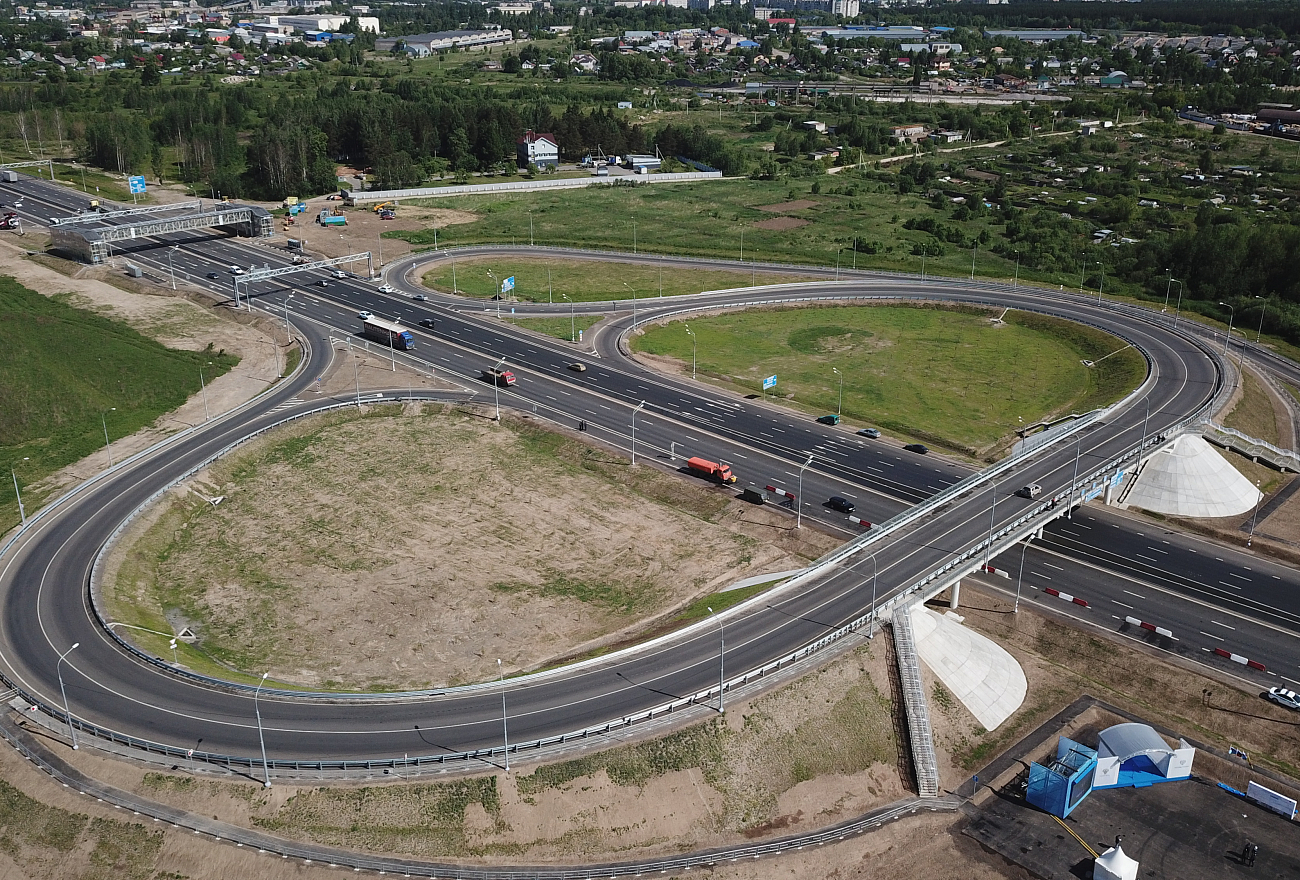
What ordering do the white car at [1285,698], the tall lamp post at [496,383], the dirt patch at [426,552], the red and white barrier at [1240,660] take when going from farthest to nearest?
the tall lamp post at [496,383], the red and white barrier at [1240,660], the dirt patch at [426,552], the white car at [1285,698]

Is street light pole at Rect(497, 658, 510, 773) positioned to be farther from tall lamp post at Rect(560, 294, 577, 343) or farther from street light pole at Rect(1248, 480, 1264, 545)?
tall lamp post at Rect(560, 294, 577, 343)

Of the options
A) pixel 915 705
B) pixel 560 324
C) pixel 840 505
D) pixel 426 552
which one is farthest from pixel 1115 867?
pixel 560 324

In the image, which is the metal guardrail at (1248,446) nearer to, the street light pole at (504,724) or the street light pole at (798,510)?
the street light pole at (798,510)

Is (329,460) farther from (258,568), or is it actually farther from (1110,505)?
(1110,505)

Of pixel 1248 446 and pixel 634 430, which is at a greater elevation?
pixel 634 430

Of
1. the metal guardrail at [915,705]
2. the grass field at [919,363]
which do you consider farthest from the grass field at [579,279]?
the metal guardrail at [915,705]

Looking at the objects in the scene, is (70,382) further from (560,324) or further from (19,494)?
(560,324)
